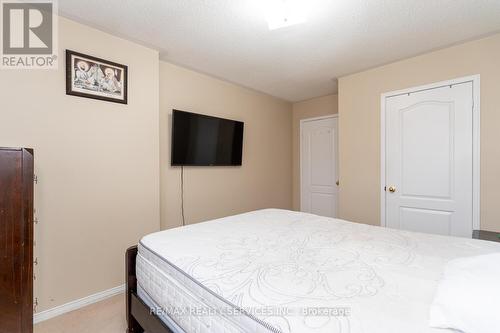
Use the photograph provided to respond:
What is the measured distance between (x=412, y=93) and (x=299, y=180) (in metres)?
2.22

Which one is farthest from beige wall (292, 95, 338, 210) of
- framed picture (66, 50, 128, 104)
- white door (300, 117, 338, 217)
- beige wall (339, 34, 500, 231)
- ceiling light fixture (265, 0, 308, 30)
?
framed picture (66, 50, 128, 104)

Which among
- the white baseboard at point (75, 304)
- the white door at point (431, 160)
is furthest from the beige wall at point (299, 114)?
the white baseboard at point (75, 304)

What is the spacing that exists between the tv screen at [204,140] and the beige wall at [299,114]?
1392 millimetres

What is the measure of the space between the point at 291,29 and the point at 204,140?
1563 mm

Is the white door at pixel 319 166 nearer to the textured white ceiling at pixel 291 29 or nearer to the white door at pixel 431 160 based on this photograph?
the white door at pixel 431 160

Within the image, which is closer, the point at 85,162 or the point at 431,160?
the point at 85,162

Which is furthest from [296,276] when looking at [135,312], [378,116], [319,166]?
[319,166]

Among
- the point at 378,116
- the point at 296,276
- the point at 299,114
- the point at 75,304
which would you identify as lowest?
the point at 75,304

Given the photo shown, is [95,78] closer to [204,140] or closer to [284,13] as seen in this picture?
[204,140]

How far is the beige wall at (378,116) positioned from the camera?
2.18 metres

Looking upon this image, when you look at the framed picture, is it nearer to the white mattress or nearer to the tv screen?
the tv screen

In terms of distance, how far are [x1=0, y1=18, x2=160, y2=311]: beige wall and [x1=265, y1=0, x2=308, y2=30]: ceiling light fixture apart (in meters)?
1.35

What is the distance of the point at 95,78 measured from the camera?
2.04 m

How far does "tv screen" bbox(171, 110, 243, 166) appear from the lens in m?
2.69
